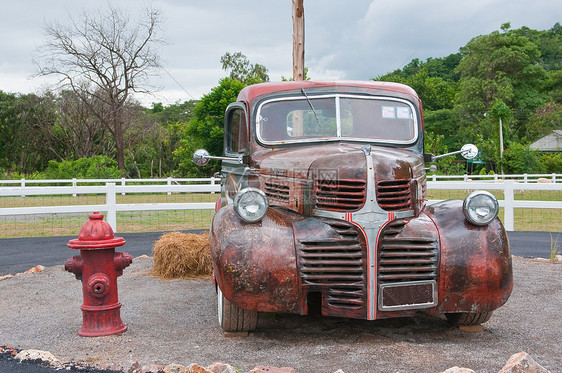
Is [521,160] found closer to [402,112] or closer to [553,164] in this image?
[553,164]

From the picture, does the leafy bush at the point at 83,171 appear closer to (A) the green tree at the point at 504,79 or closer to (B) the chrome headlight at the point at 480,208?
(B) the chrome headlight at the point at 480,208

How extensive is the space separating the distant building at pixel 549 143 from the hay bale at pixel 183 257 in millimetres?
51272

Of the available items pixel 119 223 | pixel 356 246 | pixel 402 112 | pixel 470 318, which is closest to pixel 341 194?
pixel 356 246

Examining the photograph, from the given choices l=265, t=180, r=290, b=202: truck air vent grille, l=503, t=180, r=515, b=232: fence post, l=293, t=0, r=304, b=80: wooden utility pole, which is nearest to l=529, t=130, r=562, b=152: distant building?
l=503, t=180, r=515, b=232: fence post

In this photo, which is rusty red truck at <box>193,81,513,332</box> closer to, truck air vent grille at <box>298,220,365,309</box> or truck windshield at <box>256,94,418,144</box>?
truck air vent grille at <box>298,220,365,309</box>

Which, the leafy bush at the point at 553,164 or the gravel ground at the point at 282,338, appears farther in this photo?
the leafy bush at the point at 553,164

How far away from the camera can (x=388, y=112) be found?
6.00m

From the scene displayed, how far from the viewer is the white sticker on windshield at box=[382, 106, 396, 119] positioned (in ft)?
19.6

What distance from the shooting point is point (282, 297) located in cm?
452

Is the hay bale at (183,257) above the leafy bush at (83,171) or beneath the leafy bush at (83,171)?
beneath

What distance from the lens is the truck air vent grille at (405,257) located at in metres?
4.56

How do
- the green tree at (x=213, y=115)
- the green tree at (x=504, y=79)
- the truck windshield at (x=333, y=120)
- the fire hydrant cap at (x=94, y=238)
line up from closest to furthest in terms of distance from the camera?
the fire hydrant cap at (x=94, y=238)
the truck windshield at (x=333, y=120)
the green tree at (x=213, y=115)
the green tree at (x=504, y=79)

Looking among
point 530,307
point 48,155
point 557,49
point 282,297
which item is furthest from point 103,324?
point 557,49

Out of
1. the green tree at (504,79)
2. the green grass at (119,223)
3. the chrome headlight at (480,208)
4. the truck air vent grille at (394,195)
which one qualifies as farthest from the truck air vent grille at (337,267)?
the green tree at (504,79)
